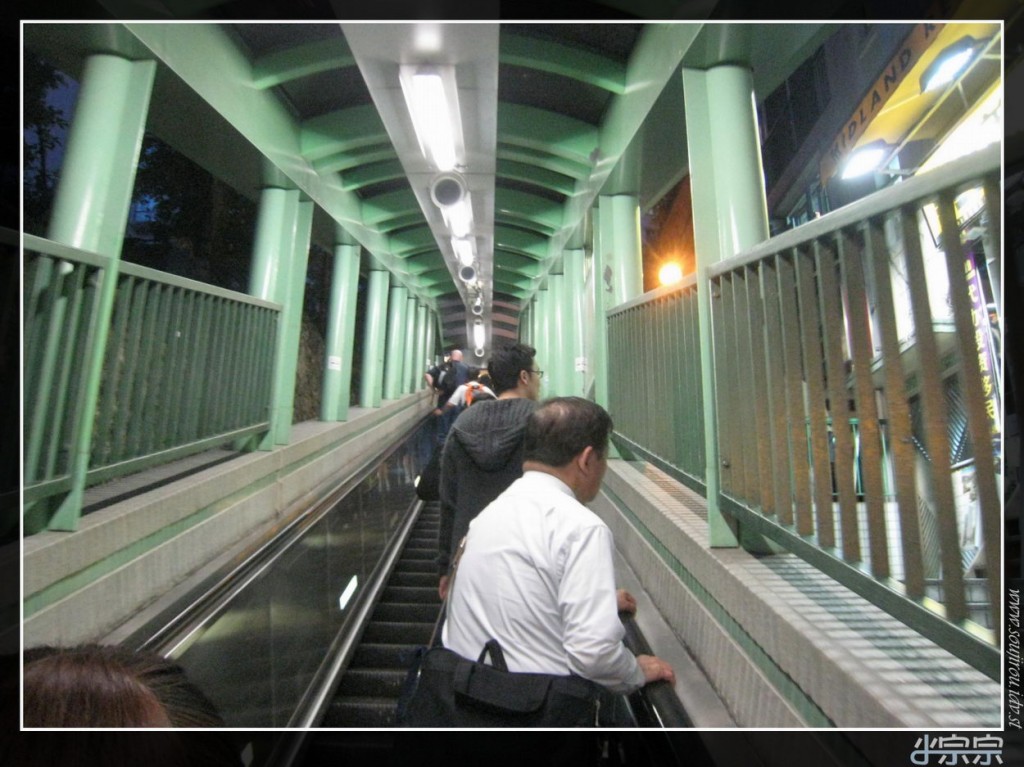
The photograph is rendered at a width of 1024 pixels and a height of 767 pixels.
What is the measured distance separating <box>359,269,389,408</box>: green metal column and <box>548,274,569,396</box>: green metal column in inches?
114

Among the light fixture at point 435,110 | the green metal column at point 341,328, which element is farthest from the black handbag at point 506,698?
the green metal column at point 341,328

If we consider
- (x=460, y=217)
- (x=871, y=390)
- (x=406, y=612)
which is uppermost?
(x=460, y=217)

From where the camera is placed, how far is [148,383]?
2.11 m

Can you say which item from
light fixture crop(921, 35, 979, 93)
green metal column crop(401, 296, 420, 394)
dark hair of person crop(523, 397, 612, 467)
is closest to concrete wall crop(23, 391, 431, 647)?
dark hair of person crop(523, 397, 612, 467)

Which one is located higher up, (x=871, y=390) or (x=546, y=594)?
(x=871, y=390)

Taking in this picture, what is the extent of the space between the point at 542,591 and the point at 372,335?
19.1 ft

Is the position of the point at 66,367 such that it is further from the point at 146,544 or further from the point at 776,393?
the point at 776,393

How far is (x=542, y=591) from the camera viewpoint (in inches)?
39.1

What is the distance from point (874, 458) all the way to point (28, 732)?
49.1 inches

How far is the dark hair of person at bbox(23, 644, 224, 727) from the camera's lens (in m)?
0.60

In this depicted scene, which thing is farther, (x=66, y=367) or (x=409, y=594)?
(x=409, y=594)

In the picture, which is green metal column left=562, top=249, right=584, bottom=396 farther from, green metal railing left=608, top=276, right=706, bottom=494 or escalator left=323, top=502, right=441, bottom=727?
escalator left=323, top=502, right=441, bottom=727

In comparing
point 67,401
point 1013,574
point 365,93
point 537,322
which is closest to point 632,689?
point 1013,574

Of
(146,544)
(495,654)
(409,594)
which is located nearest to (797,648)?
(495,654)
